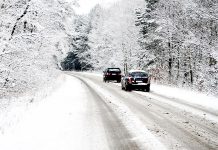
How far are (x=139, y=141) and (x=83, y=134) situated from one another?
66.1 inches

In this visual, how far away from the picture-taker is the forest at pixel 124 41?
1589cm

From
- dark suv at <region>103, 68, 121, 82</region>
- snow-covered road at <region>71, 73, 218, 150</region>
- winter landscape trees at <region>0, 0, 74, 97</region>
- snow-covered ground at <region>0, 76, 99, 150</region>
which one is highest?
winter landscape trees at <region>0, 0, 74, 97</region>

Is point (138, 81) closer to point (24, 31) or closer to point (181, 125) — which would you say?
point (24, 31)

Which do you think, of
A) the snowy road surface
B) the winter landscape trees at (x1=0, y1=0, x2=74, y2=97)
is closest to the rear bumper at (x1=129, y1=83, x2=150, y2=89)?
the winter landscape trees at (x1=0, y1=0, x2=74, y2=97)

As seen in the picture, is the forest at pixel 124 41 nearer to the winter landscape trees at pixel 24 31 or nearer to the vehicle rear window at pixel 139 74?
the winter landscape trees at pixel 24 31

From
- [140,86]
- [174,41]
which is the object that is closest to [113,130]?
[140,86]

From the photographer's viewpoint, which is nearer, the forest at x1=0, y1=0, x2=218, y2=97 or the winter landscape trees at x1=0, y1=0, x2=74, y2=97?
the winter landscape trees at x1=0, y1=0, x2=74, y2=97

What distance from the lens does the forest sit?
15.9 meters

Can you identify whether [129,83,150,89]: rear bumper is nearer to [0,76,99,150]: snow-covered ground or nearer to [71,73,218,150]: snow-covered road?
[71,73,218,150]: snow-covered road

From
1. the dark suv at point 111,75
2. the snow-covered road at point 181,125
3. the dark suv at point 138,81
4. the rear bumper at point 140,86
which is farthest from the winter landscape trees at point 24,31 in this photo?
the dark suv at point 111,75

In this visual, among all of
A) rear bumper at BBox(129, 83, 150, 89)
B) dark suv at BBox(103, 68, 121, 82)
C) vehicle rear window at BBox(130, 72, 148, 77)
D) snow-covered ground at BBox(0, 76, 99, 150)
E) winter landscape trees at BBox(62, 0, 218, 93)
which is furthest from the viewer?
dark suv at BBox(103, 68, 121, 82)

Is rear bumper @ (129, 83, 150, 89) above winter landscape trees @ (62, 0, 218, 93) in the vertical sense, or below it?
below

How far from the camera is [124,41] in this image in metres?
58.7

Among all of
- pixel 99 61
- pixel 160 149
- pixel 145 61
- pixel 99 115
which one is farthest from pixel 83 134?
pixel 99 61
